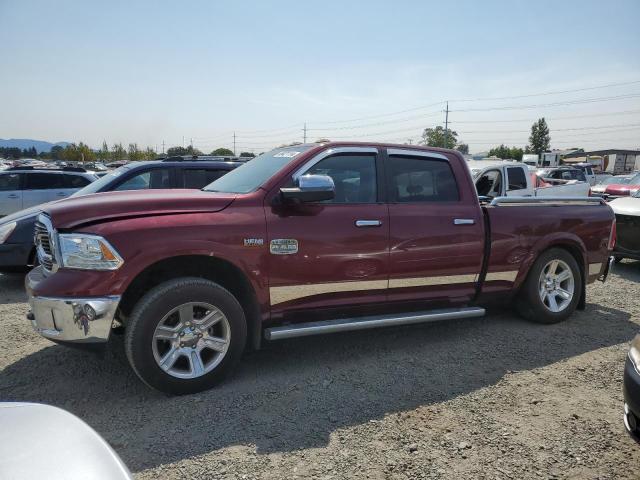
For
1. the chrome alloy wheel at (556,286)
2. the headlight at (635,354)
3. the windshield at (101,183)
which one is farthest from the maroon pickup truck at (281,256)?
the windshield at (101,183)

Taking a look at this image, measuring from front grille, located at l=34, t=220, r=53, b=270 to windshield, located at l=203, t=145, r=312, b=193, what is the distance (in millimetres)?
1375

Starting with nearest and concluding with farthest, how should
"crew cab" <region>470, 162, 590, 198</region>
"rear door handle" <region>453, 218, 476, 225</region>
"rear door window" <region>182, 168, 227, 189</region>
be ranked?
1. "rear door handle" <region>453, 218, 476, 225</region>
2. "rear door window" <region>182, 168, 227, 189</region>
3. "crew cab" <region>470, 162, 590, 198</region>

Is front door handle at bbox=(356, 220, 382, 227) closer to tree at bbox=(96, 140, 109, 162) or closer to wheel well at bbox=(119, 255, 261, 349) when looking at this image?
wheel well at bbox=(119, 255, 261, 349)

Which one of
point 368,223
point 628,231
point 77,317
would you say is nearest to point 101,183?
point 77,317

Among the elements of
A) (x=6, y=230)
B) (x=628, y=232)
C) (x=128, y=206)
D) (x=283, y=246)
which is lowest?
(x=628, y=232)

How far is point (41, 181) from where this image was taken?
10180mm

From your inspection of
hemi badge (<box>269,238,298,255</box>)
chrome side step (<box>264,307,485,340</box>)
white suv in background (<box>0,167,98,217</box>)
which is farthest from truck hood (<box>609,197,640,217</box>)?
white suv in background (<box>0,167,98,217</box>)

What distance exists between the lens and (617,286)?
271 inches

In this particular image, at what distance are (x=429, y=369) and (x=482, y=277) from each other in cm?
121

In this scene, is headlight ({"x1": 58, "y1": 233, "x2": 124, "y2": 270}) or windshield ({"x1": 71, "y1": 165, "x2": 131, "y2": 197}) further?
windshield ({"x1": 71, "y1": 165, "x2": 131, "y2": 197})

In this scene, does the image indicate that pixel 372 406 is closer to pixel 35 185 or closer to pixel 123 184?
pixel 123 184

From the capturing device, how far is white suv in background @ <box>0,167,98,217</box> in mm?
9945

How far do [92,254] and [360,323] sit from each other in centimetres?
212

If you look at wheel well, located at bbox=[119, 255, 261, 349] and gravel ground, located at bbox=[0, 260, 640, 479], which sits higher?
wheel well, located at bbox=[119, 255, 261, 349]
